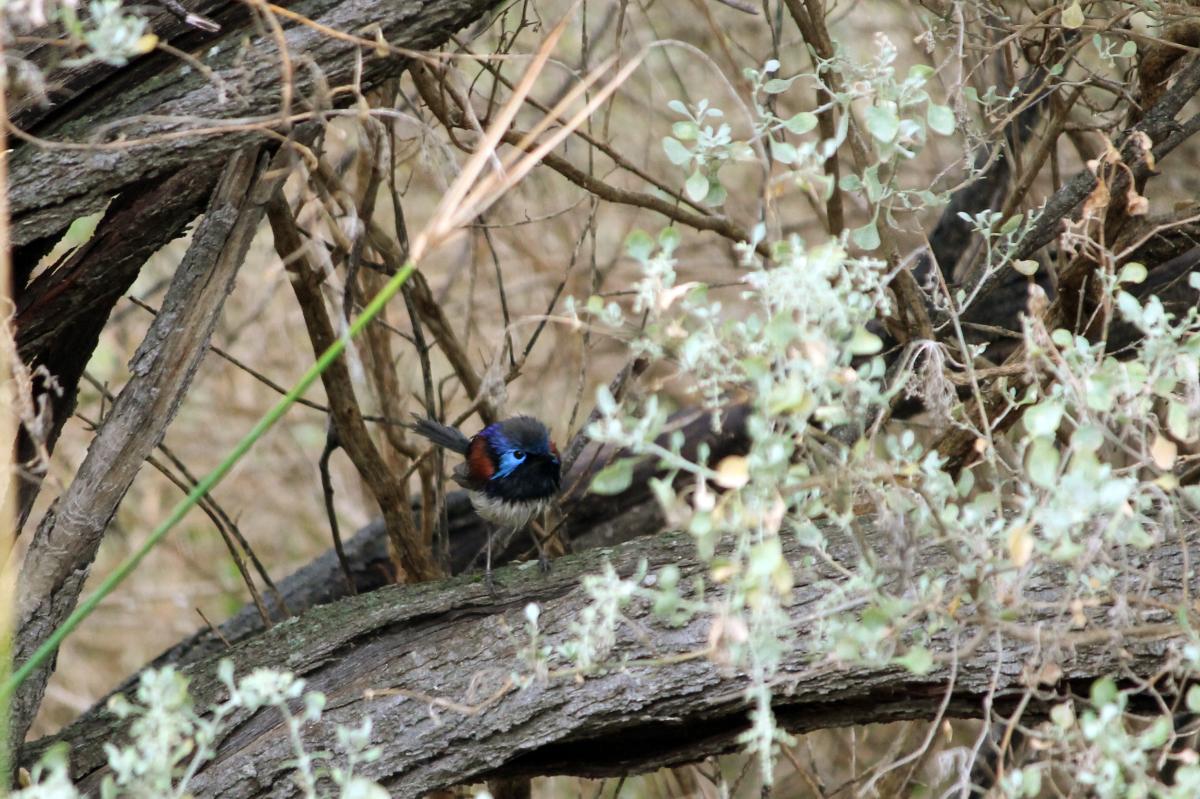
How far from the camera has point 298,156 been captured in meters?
2.75

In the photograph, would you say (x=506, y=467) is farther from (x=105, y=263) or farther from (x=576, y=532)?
(x=105, y=263)

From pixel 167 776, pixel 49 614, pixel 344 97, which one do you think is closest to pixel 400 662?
pixel 49 614

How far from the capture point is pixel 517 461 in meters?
4.09

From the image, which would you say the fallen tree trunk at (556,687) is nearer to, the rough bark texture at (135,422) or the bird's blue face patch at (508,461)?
the rough bark texture at (135,422)

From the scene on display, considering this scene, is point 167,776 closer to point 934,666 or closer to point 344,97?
point 934,666

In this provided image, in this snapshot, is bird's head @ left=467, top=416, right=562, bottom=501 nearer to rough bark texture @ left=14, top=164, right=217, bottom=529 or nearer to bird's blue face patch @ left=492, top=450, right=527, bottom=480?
bird's blue face patch @ left=492, top=450, right=527, bottom=480

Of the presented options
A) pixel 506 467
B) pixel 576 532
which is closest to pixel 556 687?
pixel 506 467

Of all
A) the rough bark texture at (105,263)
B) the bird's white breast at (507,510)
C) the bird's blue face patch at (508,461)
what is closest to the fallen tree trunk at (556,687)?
the rough bark texture at (105,263)

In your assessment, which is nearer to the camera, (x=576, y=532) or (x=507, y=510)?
(x=507, y=510)

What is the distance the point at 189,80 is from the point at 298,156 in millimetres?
287

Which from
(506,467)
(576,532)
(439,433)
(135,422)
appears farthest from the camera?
(576,532)

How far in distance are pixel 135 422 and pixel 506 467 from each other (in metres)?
1.54

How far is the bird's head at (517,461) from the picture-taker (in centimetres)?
398

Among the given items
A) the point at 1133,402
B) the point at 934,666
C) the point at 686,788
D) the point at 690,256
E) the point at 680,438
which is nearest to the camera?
the point at 680,438
